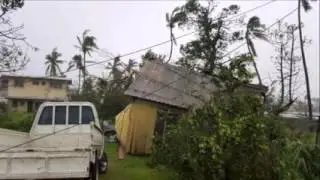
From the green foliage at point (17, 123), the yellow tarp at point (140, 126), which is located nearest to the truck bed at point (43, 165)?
the yellow tarp at point (140, 126)

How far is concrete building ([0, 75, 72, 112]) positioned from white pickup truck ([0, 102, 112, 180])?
47.8 metres

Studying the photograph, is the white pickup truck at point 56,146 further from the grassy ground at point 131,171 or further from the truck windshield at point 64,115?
the grassy ground at point 131,171

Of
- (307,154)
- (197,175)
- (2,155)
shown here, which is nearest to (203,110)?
(197,175)

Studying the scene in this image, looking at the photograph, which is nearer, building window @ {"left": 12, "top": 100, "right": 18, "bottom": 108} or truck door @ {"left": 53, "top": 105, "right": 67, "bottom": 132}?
truck door @ {"left": 53, "top": 105, "right": 67, "bottom": 132}

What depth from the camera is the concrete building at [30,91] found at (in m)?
63.2

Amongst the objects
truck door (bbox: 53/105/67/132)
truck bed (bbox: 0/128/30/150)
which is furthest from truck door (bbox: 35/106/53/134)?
truck bed (bbox: 0/128/30/150)

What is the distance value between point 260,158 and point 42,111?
20.8 ft

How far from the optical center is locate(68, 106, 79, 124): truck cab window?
599 inches

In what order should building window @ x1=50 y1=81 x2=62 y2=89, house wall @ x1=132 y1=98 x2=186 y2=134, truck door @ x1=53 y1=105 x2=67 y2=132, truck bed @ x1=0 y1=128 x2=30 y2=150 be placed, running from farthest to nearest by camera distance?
building window @ x1=50 y1=81 x2=62 y2=89 < house wall @ x1=132 y1=98 x2=186 y2=134 < truck door @ x1=53 y1=105 x2=67 y2=132 < truck bed @ x1=0 y1=128 x2=30 y2=150

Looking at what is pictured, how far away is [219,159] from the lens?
13414 millimetres

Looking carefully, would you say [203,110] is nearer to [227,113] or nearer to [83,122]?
[227,113]

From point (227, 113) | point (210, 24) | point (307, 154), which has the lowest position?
point (307, 154)

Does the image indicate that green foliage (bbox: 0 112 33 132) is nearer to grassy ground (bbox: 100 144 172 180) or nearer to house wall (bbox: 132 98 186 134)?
house wall (bbox: 132 98 186 134)

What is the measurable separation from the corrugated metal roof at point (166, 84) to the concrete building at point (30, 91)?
40149 millimetres
